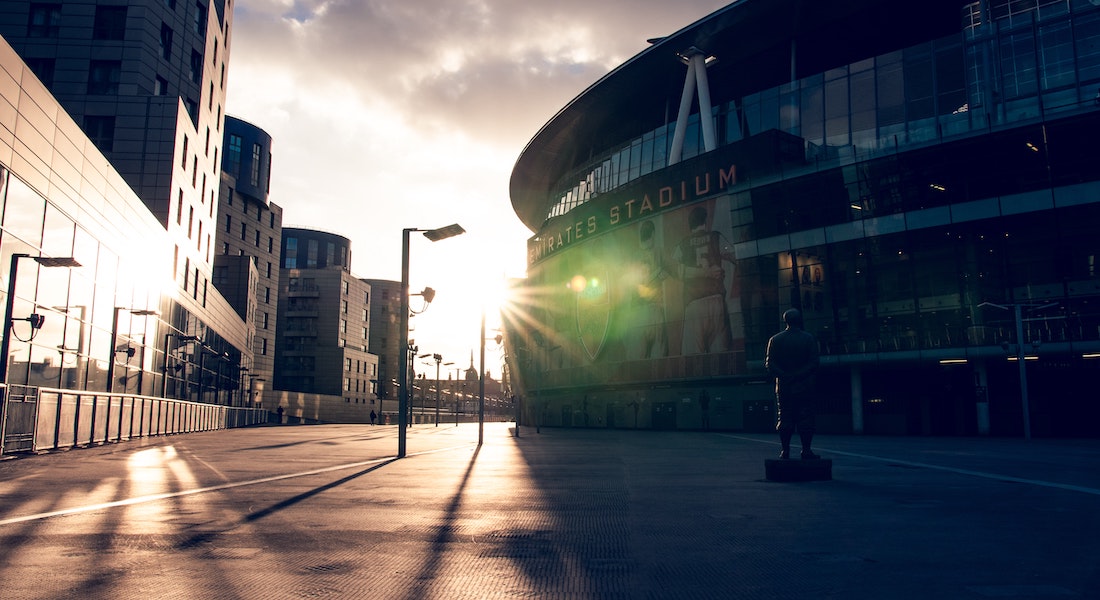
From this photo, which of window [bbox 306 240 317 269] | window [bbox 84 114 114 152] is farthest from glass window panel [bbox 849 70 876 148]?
window [bbox 306 240 317 269]

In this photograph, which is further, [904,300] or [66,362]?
[904,300]

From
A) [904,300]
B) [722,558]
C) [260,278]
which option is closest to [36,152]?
[722,558]

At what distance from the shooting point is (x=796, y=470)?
11.5 meters

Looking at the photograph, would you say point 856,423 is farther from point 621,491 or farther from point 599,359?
point 621,491

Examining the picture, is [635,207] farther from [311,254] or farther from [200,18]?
[311,254]

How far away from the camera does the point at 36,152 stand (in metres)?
21.8

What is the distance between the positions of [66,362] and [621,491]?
868 inches

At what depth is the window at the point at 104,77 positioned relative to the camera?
143 ft

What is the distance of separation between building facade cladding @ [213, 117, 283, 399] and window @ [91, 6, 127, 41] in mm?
33378

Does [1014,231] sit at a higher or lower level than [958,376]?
higher

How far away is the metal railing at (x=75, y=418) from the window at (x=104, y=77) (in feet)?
61.1

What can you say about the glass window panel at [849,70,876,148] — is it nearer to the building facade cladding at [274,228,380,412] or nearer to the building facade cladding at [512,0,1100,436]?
the building facade cladding at [512,0,1100,436]

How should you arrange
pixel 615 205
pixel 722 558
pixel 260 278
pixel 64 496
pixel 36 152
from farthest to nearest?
1. pixel 260 278
2. pixel 615 205
3. pixel 36 152
4. pixel 64 496
5. pixel 722 558

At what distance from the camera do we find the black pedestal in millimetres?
11500
